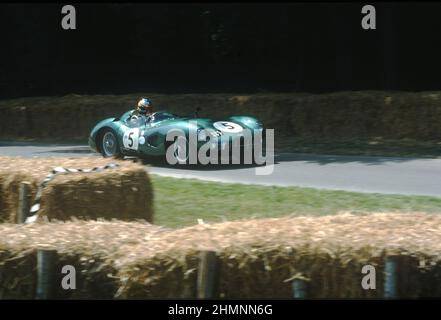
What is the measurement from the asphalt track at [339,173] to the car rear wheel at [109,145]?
1.20 m

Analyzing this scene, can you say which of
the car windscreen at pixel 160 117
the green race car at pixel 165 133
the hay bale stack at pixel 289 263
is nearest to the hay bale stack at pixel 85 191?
the hay bale stack at pixel 289 263

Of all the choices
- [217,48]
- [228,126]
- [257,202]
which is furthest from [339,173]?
[217,48]

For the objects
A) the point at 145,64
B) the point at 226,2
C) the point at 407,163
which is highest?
the point at 226,2

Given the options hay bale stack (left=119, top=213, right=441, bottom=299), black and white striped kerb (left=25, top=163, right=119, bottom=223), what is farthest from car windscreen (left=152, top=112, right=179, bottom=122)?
hay bale stack (left=119, top=213, right=441, bottom=299)

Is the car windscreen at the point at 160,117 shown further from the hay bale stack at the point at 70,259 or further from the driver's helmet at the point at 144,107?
the hay bale stack at the point at 70,259

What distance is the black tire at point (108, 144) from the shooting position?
→ 15.4 metres

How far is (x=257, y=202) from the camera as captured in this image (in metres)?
10.4

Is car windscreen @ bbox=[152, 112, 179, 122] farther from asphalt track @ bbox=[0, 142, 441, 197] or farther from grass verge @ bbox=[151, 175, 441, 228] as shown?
grass verge @ bbox=[151, 175, 441, 228]

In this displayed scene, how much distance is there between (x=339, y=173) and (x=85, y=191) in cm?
624

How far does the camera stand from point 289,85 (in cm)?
2408
